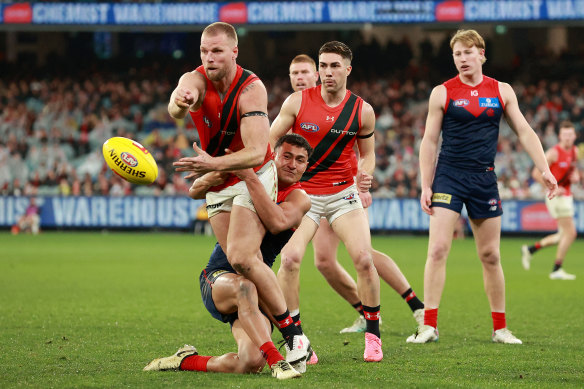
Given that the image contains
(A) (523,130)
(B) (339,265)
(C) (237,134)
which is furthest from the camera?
(B) (339,265)

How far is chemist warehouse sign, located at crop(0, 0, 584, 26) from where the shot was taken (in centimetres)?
2591

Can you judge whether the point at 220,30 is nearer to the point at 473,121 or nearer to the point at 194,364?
the point at 194,364

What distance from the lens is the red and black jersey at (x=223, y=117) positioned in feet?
19.3

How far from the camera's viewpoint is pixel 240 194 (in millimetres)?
5984

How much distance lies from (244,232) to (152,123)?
81.4ft

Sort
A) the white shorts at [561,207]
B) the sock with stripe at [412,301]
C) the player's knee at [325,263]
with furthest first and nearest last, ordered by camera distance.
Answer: the white shorts at [561,207]
the sock with stripe at [412,301]
the player's knee at [325,263]

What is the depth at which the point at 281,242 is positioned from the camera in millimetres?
6270

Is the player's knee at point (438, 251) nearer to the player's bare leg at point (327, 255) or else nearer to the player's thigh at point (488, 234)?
the player's thigh at point (488, 234)

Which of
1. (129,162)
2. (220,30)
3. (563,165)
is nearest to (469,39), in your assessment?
(220,30)

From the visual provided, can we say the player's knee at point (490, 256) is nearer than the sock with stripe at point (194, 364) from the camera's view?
No

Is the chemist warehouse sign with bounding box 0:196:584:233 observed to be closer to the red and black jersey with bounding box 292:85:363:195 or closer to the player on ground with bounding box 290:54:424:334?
the player on ground with bounding box 290:54:424:334

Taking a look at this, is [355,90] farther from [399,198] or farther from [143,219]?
[143,219]

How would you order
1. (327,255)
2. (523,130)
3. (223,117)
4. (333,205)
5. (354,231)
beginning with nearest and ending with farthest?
(223,117) → (354,231) → (333,205) → (523,130) → (327,255)

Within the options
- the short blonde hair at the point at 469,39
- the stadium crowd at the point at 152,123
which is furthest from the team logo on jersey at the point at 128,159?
the stadium crowd at the point at 152,123
